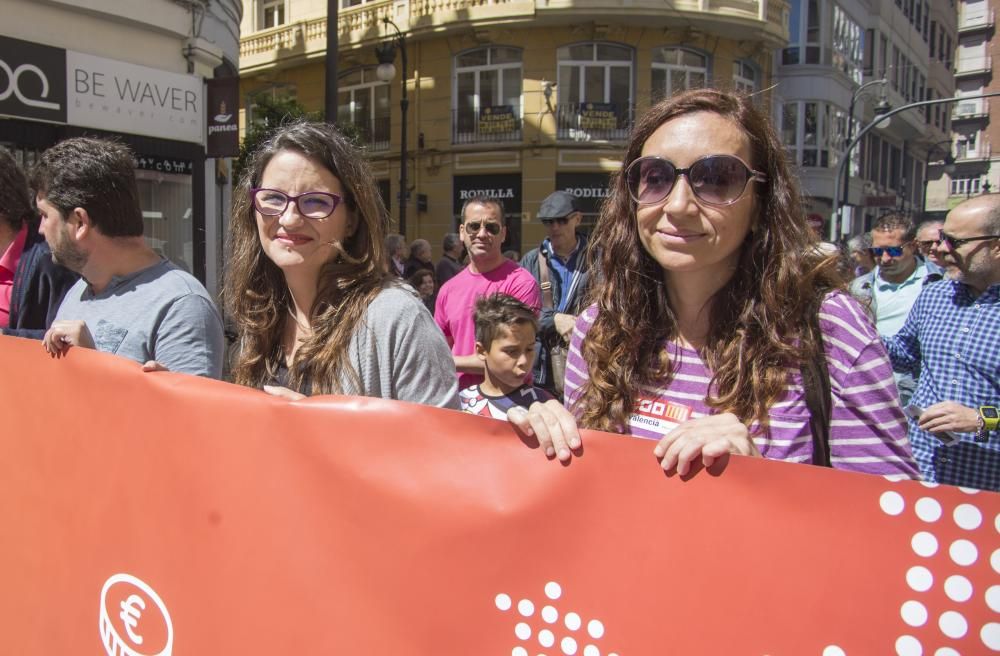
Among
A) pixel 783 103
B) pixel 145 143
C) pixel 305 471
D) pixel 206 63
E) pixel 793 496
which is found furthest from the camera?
pixel 783 103

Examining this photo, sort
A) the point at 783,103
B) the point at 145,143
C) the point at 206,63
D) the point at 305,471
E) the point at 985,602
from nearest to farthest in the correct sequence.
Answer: the point at 985,602 → the point at 305,471 → the point at 145,143 → the point at 206,63 → the point at 783,103

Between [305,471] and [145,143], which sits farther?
[145,143]

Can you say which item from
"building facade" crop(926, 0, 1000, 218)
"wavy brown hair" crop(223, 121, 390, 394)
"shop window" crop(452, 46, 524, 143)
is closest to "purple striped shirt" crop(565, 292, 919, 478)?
"wavy brown hair" crop(223, 121, 390, 394)

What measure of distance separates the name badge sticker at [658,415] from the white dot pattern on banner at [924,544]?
0.53 meters

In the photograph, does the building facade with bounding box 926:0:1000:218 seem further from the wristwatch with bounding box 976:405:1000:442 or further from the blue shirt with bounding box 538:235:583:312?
the wristwatch with bounding box 976:405:1000:442

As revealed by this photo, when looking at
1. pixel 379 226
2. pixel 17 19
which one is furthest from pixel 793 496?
pixel 17 19

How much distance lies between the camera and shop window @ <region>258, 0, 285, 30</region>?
992 inches

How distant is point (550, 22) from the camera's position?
67.5 ft

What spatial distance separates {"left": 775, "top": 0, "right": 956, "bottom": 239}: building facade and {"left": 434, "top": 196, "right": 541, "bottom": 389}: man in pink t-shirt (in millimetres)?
16251

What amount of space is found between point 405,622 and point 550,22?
21440mm

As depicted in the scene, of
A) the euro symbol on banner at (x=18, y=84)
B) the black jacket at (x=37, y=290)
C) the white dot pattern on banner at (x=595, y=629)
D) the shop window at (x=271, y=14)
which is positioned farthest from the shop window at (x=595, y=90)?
the white dot pattern on banner at (x=595, y=629)

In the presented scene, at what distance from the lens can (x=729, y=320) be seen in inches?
58.9

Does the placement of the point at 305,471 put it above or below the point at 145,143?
below

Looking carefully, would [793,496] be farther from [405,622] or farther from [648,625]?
[405,622]
